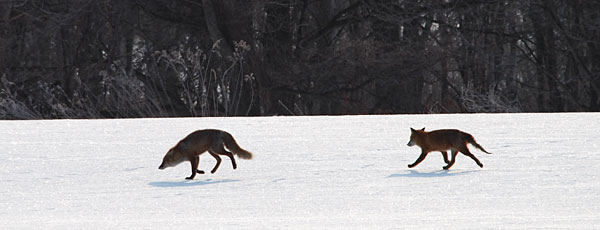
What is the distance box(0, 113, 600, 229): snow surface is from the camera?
3.86 meters

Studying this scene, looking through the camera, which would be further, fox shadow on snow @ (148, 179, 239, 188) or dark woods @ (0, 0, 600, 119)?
dark woods @ (0, 0, 600, 119)

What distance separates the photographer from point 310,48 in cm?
1655

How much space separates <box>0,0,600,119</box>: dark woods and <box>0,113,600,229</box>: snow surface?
7986 millimetres

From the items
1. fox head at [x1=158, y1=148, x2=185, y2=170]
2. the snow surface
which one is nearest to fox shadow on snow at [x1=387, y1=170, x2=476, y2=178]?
the snow surface

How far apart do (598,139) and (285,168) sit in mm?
2234


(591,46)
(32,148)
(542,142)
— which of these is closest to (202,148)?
(32,148)

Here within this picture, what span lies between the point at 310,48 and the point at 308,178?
11.6m

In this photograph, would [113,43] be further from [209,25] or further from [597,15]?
[597,15]

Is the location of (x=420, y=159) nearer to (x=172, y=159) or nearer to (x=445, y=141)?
(x=445, y=141)

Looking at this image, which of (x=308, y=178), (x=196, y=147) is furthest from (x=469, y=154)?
(x=196, y=147)

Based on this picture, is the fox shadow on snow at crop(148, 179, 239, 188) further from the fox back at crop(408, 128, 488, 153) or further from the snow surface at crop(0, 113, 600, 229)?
the fox back at crop(408, 128, 488, 153)

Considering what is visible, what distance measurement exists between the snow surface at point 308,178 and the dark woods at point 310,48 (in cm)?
799

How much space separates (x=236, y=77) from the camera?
50.1 ft

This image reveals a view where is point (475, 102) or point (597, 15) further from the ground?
point (597, 15)
